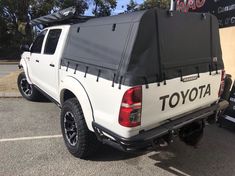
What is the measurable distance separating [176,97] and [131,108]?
77 centimetres

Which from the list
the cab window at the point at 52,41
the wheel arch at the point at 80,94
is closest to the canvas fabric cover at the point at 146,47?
the wheel arch at the point at 80,94

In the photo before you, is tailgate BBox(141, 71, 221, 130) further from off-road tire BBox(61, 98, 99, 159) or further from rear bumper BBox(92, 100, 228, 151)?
off-road tire BBox(61, 98, 99, 159)

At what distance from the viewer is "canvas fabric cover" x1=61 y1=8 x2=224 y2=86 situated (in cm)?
344

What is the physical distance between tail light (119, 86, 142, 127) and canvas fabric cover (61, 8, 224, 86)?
0.33 ft

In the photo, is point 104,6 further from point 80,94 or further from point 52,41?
point 80,94

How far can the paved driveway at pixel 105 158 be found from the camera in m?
4.10

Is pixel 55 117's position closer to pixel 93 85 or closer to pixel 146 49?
pixel 93 85

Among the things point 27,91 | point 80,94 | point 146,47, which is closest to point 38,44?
point 27,91

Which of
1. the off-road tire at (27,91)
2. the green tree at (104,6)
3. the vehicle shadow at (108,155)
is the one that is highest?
the green tree at (104,6)

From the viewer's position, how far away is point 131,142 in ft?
11.1

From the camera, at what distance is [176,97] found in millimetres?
3832

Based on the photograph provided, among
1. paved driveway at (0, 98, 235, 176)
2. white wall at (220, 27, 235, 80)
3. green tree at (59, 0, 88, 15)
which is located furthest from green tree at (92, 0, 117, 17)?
paved driveway at (0, 98, 235, 176)

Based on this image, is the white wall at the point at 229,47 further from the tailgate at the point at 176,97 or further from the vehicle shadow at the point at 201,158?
the tailgate at the point at 176,97

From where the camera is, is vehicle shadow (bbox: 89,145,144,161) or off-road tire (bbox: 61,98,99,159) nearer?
off-road tire (bbox: 61,98,99,159)
